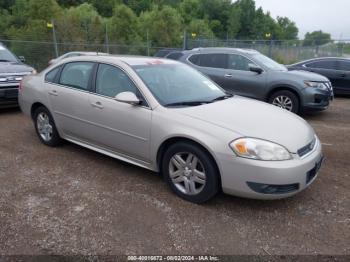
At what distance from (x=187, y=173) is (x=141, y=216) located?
25.9 inches

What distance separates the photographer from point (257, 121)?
3.87 meters

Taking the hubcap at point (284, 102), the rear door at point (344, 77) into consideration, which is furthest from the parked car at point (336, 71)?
the hubcap at point (284, 102)

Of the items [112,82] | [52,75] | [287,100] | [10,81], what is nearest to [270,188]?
[112,82]

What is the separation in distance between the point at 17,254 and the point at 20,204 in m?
0.93

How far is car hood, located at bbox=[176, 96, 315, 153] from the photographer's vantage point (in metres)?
3.59

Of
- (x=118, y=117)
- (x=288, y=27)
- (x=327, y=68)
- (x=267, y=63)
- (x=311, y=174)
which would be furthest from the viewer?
(x=288, y=27)

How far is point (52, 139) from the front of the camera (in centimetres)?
557

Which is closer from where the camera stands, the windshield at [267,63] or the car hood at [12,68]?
the car hood at [12,68]

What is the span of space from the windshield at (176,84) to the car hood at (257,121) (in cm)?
24

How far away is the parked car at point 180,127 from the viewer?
3465 millimetres

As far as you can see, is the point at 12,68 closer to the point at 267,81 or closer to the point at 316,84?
the point at 267,81

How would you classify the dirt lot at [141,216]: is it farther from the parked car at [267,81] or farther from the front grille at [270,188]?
the parked car at [267,81]

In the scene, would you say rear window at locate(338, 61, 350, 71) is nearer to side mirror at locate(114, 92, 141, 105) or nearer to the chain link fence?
the chain link fence

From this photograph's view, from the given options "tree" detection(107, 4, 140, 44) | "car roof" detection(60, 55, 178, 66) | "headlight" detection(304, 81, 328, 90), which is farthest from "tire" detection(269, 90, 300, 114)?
"tree" detection(107, 4, 140, 44)
